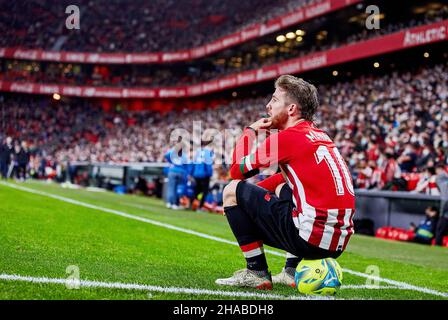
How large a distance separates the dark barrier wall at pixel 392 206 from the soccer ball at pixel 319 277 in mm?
8872

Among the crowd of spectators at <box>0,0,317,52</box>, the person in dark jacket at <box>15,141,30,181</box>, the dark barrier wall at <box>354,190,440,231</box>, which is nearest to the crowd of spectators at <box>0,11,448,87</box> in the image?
the crowd of spectators at <box>0,0,317,52</box>

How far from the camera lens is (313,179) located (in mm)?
4250

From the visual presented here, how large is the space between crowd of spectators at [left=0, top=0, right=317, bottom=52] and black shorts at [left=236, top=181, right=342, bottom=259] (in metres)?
41.4

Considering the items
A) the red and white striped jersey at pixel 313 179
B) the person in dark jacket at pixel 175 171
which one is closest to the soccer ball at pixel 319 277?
the red and white striped jersey at pixel 313 179

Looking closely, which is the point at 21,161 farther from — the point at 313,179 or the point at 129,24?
the point at 129,24

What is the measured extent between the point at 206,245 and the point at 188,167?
9566 millimetres

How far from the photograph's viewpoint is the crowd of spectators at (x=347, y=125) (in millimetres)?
15586

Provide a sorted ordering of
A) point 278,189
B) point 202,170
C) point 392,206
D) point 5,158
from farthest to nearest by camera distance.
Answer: point 5,158, point 202,170, point 392,206, point 278,189

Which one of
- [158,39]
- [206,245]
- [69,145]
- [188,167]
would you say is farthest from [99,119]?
[206,245]

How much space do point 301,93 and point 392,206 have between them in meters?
10.1

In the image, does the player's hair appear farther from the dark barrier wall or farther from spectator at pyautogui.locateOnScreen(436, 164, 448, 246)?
the dark barrier wall

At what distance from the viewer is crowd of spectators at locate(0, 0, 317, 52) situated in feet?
156

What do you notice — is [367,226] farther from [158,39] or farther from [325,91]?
[158,39]

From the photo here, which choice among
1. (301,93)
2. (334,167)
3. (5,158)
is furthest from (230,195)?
(5,158)
